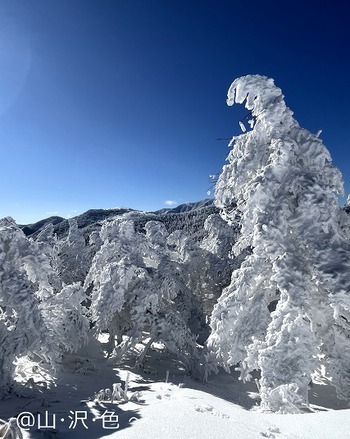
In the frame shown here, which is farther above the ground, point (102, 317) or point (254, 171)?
point (254, 171)

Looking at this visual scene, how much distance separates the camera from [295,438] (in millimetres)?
5043

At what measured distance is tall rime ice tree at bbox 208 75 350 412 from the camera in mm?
7770

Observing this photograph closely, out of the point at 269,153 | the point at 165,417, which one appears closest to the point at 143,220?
the point at 269,153

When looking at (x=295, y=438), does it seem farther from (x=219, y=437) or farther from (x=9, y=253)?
(x=9, y=253)

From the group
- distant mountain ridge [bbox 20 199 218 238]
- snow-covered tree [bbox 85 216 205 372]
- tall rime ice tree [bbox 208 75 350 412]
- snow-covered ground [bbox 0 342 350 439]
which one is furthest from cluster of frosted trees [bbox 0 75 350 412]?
distant mountain ridge [bbox 20 199 218 238]

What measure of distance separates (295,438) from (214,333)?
510 centimetres

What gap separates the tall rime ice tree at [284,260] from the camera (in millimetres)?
7770

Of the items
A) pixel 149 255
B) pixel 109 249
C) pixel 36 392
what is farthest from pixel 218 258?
pixel 36 392

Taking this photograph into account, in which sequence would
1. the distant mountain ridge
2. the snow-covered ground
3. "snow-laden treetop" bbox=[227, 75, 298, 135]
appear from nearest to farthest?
the snow-covered ground, "snow-laden treetop" bbox=[227, 75, 298, 135], the distant mountain ridge

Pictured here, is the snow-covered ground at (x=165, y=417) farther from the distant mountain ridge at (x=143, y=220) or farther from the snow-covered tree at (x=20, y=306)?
the distant mountain ridge at (x=143, y=220)

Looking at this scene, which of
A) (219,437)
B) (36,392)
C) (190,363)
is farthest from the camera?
(190,363)

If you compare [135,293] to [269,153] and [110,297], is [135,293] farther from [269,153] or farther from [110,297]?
[269,153]

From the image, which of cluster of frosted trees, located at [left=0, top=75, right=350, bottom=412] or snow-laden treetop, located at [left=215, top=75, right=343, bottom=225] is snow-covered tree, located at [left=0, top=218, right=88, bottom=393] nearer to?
cluster of frosted trees, located at [left=0, top=75, right=350, bottom=412]

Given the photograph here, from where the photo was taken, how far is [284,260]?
27.7 ft
